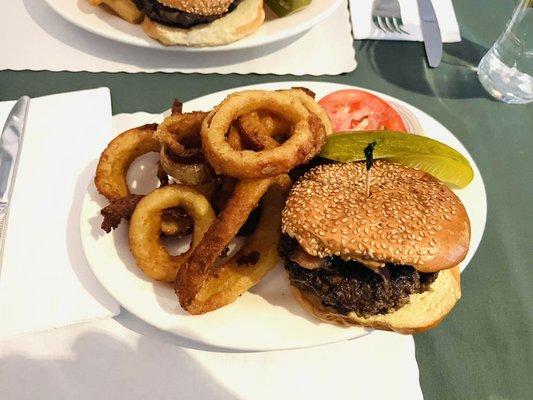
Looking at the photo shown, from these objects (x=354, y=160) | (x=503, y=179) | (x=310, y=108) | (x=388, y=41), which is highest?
(x=310, y=108)

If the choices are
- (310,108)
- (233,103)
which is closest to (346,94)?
(310,108)

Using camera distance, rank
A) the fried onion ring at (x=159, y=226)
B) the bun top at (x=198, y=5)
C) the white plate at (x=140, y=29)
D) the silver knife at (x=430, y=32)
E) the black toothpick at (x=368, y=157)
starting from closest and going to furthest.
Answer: the black toothpick at (x=368, y=157)
the fried onion ring at (x=159, y=226)
the bun top at (x=198, y=5)
the white plate at (x=140, y=29)
the silver knife at (x=430, y=32)

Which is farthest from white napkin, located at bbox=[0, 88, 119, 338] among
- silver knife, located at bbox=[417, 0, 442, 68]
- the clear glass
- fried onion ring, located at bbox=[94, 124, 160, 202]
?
the clear glass

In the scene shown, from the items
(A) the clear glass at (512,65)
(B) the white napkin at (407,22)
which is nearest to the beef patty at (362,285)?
(A) the clear glass at (512,65)

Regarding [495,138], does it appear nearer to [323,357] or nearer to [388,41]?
[388,41]

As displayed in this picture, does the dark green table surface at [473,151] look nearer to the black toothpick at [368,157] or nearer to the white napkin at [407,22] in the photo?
the white napkin at [407,22]
